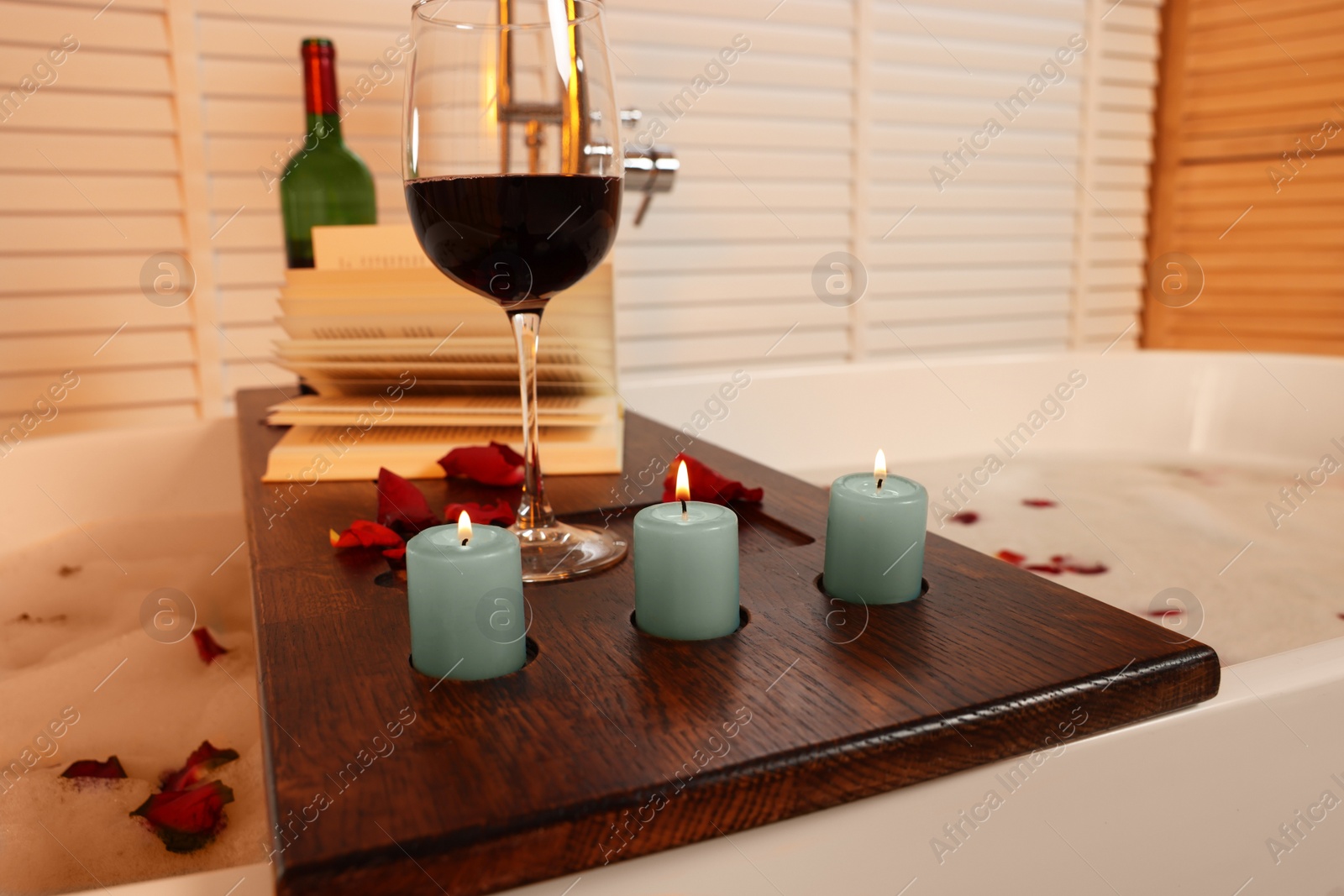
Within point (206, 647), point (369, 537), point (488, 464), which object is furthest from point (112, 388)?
point (369, 537)

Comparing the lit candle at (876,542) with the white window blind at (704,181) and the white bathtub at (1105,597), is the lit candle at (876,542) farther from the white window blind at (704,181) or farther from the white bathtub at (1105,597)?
the white window blind at (704,181)

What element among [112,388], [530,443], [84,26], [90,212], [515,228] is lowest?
[112,388]

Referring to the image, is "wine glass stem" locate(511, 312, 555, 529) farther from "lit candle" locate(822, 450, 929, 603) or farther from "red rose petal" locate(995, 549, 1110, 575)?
"red rose petal" locate(995, 549, 1110, 575)

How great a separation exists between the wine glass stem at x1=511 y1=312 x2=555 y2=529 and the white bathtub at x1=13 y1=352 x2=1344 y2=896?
0.30m

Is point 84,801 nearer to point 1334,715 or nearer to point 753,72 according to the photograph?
point 1334,715

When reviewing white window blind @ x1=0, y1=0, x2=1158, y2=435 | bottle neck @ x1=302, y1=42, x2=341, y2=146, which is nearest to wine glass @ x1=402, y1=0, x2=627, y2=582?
bottle neck @ x1=302, y1=42, x2=341, y2=146

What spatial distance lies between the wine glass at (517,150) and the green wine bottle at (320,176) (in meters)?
0.91

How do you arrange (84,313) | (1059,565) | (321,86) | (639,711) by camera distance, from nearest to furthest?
(639,711) < (1059,565) < (321,86) < (84,313)

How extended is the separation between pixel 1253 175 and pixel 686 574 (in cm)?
302

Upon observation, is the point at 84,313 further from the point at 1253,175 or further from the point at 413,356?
the point at 1253,175

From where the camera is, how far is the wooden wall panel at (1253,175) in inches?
104

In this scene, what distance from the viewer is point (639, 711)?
40 cm

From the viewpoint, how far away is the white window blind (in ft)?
6.07

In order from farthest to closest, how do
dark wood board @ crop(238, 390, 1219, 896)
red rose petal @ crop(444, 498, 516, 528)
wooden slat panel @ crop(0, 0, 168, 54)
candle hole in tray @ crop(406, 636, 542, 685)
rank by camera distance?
wooden slat panel @ crop(0, 0, 168, 54)
red rose petal @ crop(444, 498, 516, 528)
candle hole in tray @ crop(406, 636, 542, 685)
dark wood board @ crop(238, 390, 1219, 896)
